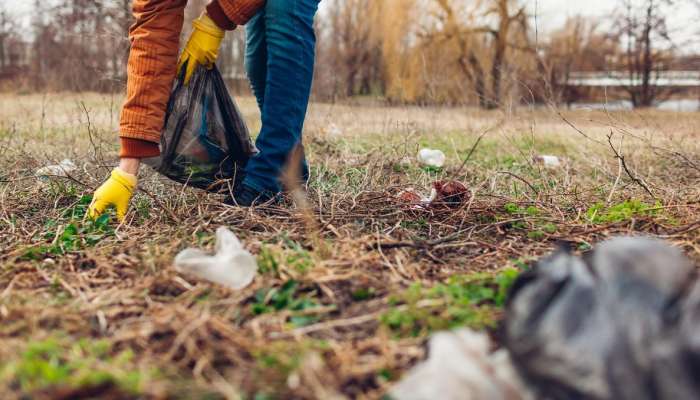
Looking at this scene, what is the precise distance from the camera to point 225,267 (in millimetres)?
1337

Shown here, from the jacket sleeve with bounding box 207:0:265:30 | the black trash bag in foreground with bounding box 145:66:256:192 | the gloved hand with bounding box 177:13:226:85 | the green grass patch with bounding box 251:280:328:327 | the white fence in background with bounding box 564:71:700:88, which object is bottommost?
the green grass patch with bounding box 251:280:328:327

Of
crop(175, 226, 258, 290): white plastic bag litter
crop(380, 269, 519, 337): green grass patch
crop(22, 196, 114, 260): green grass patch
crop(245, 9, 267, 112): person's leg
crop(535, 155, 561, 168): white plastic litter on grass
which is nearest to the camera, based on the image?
crop(380, 269, 519, 337): green grass patch

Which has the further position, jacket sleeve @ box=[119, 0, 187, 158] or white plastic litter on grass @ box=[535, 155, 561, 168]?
white plastic litter on grass @ box=[535, 155, 561, 168]

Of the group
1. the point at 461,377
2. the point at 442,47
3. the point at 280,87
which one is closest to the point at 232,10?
the point at 280,87

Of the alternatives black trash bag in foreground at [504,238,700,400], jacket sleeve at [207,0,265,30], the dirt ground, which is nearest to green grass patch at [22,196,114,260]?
the dirt ground

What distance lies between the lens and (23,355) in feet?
3.18

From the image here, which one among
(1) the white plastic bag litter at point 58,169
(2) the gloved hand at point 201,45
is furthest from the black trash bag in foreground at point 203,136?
(1) the white plastic bag litter at point 58,169

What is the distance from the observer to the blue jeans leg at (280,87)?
2.10 metres

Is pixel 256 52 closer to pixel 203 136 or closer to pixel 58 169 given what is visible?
pixel 203 136

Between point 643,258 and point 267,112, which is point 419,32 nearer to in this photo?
point 267,112

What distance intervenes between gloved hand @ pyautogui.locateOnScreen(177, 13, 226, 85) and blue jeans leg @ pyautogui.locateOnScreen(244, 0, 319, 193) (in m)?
0.20

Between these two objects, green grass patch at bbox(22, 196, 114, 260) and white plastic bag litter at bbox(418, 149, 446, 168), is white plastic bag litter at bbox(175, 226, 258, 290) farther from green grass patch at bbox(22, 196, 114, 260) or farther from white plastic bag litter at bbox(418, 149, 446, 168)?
white plastic bag litter at bbox(418, 149, 446, 168)

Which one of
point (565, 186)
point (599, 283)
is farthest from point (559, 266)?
A: point (565, 186)

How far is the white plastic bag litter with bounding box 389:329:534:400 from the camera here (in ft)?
2.66
